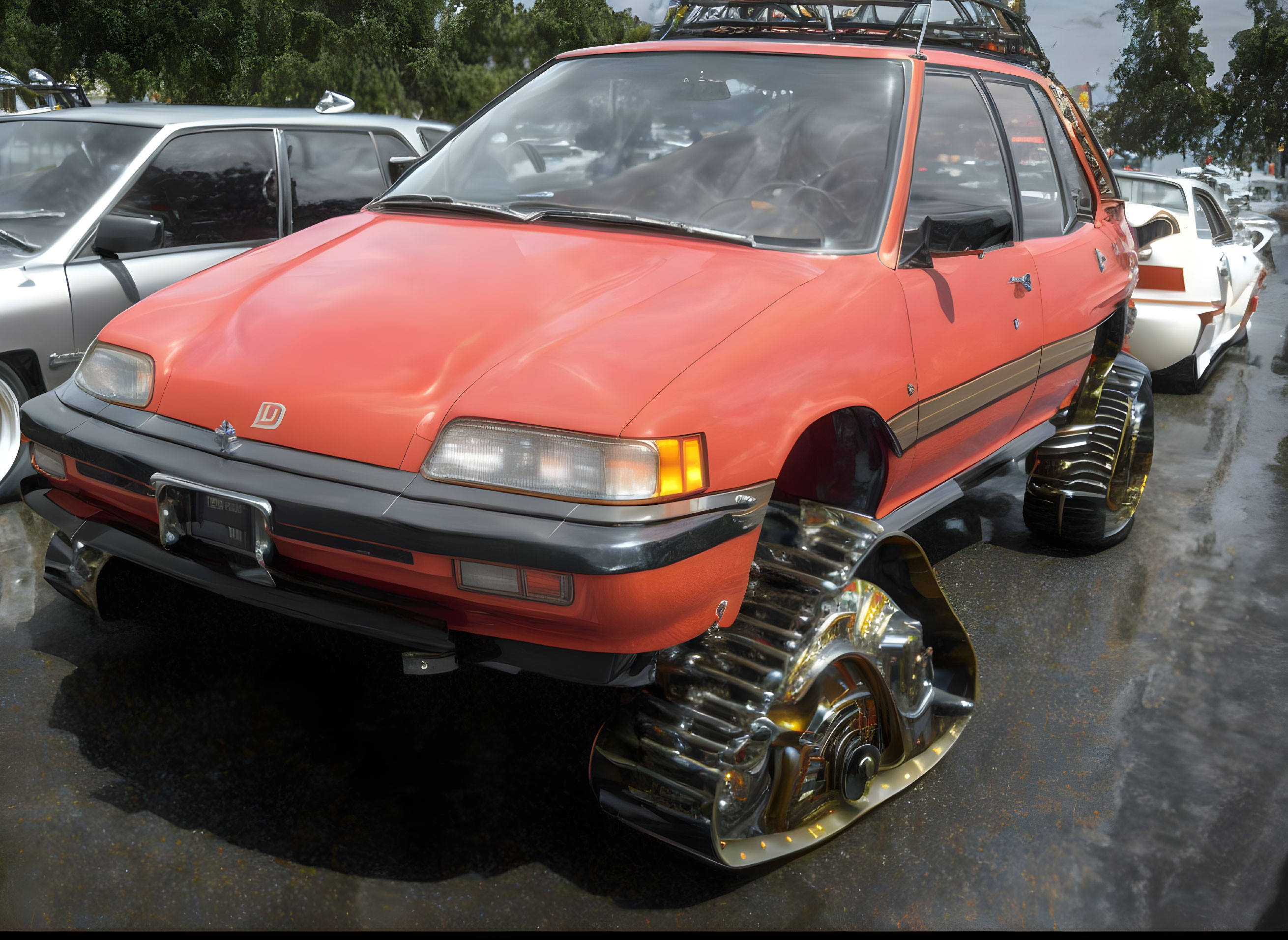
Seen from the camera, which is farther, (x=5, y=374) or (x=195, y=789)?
(x=5, y=374)

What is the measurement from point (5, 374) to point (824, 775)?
373 cm

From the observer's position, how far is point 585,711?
3.38m

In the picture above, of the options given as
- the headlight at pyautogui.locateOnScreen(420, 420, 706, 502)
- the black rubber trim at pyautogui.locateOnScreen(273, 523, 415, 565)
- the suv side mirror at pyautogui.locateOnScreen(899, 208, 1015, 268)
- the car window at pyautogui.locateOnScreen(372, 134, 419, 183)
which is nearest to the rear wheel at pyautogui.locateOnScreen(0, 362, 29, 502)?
the car window at pyautogui.locateOnScreen(372, 134, 419, 183)

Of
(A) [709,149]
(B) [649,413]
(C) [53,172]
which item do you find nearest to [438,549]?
(B) [649,413]

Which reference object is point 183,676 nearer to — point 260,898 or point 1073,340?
point 260,898

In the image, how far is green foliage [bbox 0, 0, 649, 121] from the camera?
701 inches

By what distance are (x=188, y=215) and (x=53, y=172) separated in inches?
25.0

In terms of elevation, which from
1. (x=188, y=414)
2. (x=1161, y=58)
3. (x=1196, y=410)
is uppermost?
(x=1161, y=58)

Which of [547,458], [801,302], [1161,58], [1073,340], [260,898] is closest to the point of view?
[547,458]

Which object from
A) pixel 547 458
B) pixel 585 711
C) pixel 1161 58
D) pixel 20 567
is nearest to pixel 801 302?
pixel 547 458

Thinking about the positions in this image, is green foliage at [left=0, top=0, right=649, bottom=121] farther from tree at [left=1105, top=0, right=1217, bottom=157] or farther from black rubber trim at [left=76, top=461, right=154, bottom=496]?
black rubber trim at [left=76, top=461, right=154, bottom=496]

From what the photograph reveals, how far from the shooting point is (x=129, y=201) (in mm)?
4863

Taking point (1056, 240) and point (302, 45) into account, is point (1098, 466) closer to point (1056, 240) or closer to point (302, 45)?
point (1056, 240)

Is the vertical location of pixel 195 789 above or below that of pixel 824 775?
below
